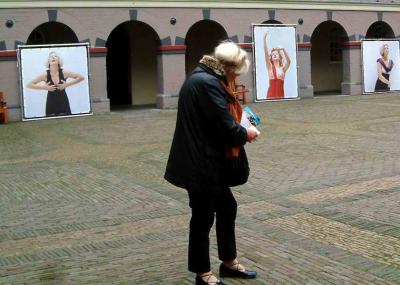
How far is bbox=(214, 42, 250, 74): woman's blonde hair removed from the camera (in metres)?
4.38

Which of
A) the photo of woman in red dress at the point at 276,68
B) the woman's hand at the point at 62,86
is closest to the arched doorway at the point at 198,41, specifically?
the photo of woman in red dress at the point at 276,68

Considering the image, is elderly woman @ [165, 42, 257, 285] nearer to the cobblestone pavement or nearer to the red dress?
the cobblestone pavement

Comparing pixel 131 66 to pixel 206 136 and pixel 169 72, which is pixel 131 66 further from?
pixel 206 136

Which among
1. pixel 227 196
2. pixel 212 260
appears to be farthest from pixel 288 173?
pixel 227 196

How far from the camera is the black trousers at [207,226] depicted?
4450mm

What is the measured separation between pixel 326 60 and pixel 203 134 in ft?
84.6

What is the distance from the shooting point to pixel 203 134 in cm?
434

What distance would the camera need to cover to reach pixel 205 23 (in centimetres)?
2508

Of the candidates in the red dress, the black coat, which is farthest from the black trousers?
the red dress

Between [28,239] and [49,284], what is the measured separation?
60.4 inches

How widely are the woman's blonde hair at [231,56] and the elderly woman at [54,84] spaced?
16103mm

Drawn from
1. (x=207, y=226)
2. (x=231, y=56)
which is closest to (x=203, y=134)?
(x=231, y=56)

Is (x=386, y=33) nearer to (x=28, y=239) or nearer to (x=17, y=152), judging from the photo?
(x=17, y=152)

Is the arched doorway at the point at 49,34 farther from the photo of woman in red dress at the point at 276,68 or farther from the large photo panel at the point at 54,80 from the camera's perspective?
the photo of woman in red dress at the point at 276,68
